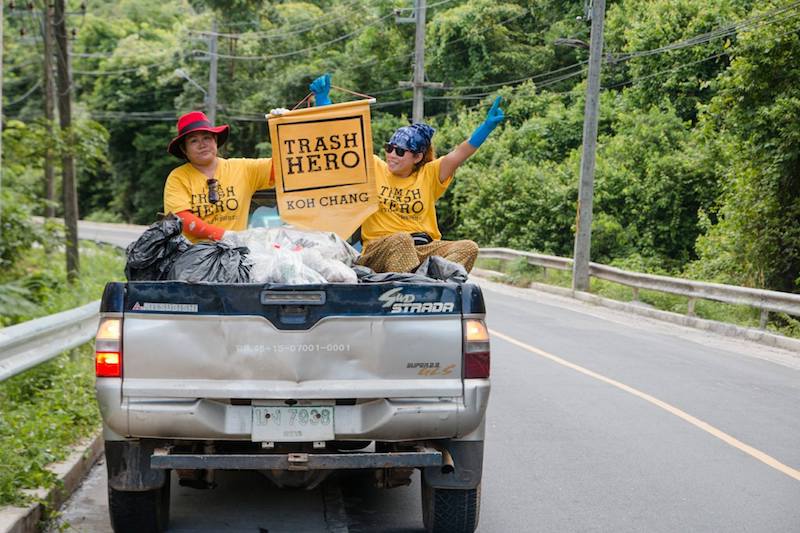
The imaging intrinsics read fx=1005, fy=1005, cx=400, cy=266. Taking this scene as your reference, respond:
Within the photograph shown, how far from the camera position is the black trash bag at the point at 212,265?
538cm

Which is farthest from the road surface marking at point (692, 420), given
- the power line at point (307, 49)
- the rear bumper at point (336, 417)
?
the power line at point (307, 49)

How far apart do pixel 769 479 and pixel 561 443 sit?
1.64 meters

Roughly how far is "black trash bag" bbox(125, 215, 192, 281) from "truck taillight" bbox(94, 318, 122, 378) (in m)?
0.61

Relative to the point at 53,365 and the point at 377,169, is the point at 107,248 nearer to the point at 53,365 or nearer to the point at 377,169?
the point at 53,365

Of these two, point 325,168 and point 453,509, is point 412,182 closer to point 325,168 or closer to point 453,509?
point 325,168

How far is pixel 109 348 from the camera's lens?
4969 millimetres

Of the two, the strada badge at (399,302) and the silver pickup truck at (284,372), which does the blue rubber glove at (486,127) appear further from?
the strada badge at (399,302)

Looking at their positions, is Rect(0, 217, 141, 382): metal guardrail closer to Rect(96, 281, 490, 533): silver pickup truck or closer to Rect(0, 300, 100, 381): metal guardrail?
Rect(0, 300, 100, 381): metal guardrail

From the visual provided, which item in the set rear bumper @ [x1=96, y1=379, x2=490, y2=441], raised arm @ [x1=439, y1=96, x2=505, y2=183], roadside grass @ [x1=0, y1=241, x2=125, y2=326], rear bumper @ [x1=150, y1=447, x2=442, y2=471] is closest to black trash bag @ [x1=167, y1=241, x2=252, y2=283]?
rear bumper @ [x1=96, y1=379, x2=490, y2=441]

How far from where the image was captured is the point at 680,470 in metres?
7.27

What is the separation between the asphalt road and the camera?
240 inches

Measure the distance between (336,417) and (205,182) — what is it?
2479 millimetres

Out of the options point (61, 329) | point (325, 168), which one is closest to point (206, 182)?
point (325, 168)

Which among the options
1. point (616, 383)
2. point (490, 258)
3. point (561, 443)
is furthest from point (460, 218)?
point (561, 443)
